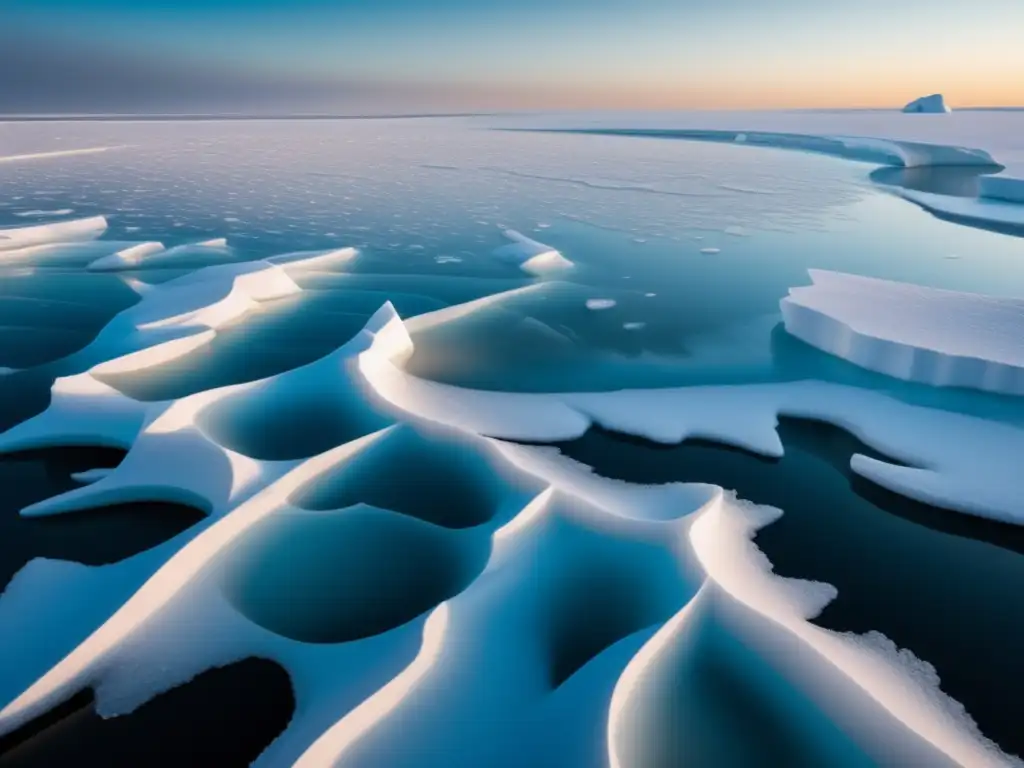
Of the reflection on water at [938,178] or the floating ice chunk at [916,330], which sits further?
the reflection on water at [938,178]

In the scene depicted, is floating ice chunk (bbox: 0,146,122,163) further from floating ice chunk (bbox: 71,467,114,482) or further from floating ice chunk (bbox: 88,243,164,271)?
floating ice chunk (bbox: 71,467,114,482)

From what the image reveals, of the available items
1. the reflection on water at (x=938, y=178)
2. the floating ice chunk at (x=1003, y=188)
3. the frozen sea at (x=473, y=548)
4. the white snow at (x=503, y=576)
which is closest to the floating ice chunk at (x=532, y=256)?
the frozen sea at (x=473, y=548)

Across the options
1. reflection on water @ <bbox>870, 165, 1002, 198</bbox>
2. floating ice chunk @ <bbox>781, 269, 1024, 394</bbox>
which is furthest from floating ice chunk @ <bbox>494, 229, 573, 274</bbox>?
reflection on water @ <bbox>870, 165, 1002, 198</bbox>

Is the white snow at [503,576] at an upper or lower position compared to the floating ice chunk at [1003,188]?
upper

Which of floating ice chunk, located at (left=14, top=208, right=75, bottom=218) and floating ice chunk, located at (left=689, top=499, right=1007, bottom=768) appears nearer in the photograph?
floating ice chunk, located at (left=689, top=499, right=1007, bottom=768)

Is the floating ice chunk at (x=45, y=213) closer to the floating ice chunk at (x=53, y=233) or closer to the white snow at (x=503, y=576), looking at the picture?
→ the floating ice chunk at (x=53, y=233)

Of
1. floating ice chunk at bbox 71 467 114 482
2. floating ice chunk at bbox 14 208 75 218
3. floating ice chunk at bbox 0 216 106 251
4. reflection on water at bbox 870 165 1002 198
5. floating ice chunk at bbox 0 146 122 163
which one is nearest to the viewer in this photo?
floating ice chunk at bbox 71 467 114 482

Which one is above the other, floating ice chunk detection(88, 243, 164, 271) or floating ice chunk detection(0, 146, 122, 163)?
floating ice chunk detection(88, 243, 164, 271)
